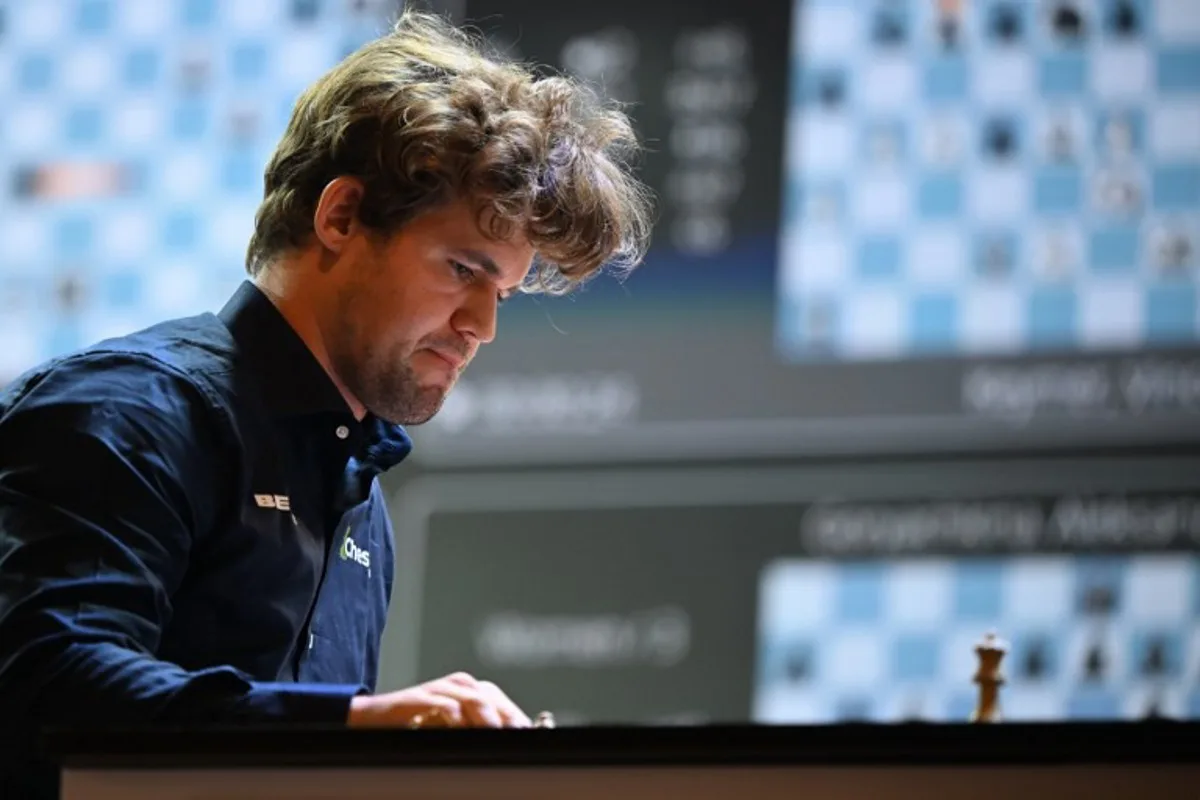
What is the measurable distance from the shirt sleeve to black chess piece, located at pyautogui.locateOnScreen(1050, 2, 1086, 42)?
2159mm

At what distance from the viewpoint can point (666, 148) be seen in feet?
12.9

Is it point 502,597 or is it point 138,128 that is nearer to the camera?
point 502,597

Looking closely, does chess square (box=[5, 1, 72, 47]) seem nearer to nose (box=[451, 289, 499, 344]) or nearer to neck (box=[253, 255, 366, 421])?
neck (box=[253, 255, 366, 421])

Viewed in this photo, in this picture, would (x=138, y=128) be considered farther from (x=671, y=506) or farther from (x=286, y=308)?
(x=286, y=308)

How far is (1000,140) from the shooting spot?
373 cm

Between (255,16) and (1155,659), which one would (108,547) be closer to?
(1155,659)

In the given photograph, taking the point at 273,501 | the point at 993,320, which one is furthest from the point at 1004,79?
the point at 273,501

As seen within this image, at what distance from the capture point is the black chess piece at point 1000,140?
3.72 m

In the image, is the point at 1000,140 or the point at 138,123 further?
the point at 138,123

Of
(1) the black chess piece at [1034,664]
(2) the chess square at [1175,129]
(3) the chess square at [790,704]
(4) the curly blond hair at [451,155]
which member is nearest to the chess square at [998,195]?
(2) the chess square at [1175,129]

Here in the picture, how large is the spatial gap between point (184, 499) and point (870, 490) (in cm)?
192

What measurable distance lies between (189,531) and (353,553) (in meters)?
0.32

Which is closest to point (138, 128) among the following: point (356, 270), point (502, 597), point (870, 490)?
point (502, 597)

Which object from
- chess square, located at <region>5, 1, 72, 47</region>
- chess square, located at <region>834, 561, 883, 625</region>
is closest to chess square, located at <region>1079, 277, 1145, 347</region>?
chess square, located at <region>834, 561, 883, 625</region>
